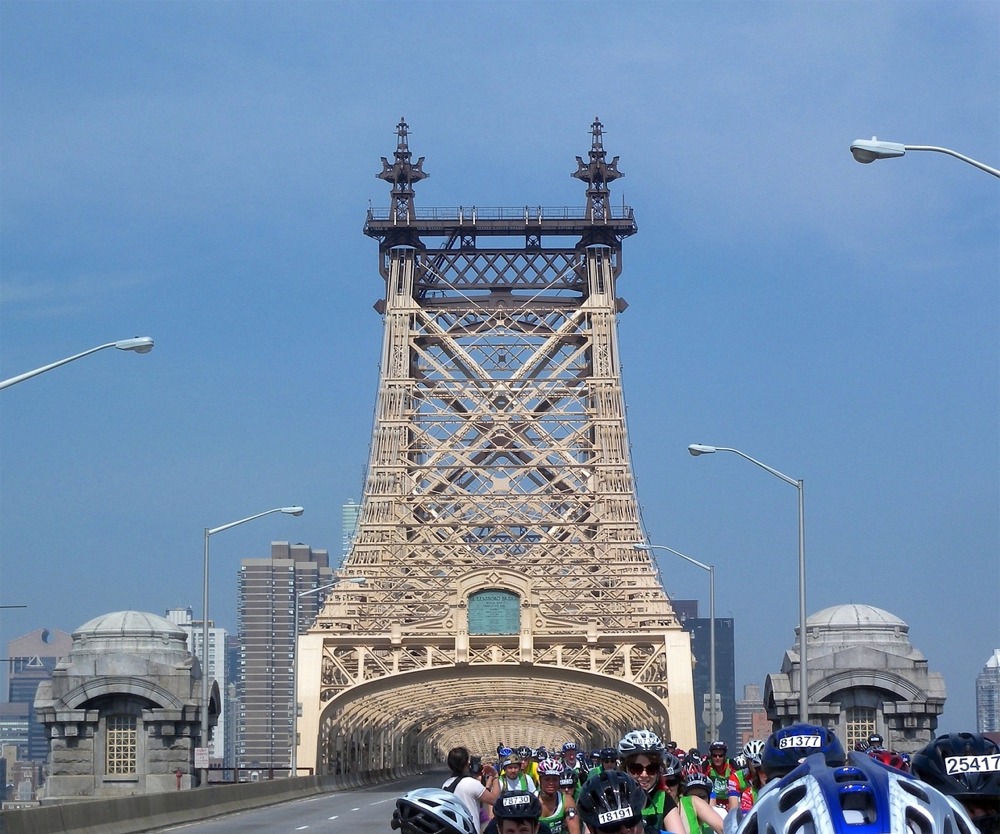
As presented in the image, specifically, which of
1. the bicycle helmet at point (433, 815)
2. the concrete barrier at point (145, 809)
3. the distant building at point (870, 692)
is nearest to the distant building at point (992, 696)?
the distant building at point (870, 692)

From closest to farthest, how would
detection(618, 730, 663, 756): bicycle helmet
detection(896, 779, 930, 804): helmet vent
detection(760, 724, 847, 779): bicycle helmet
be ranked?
detection(896, 779, 930, 804): helmet vent
detection(760, 724, 847, 779): bicycle helmet
detection(618, 730, 663, 756): bicycle helmet

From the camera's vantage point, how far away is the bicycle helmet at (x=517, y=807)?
9.09 metres

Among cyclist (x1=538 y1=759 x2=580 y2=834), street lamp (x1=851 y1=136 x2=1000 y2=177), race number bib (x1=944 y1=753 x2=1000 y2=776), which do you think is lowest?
cyclist (x1=538 y1=759 x2=580 y2=834)

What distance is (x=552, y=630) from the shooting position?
253 feet

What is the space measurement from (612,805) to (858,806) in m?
3.31

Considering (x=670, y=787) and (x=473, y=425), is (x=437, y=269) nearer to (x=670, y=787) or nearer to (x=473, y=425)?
(x=473, y=425)

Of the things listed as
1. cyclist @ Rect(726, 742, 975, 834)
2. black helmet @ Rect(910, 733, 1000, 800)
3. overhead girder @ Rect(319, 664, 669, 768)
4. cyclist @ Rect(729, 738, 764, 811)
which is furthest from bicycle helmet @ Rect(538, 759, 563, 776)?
overhead girder @ Rect(319, 664, 669, 768)

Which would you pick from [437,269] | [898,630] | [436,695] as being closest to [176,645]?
[898,630]

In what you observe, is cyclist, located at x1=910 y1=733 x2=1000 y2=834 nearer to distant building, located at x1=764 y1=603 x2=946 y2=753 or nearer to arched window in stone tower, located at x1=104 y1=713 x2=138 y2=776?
distant building, located at x1=764 y1=603 x2=946 y2=753

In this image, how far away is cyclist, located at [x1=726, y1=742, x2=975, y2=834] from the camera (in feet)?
17.3

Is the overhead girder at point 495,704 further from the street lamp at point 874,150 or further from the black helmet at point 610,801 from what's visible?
the black helmet at point 610,801

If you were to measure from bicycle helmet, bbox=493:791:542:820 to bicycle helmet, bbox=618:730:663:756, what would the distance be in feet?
9.19

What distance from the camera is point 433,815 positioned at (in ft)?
24.6

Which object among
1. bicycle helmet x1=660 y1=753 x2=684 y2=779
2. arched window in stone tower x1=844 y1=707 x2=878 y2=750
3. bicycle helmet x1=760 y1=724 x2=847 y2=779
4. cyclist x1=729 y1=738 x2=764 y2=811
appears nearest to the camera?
bicycle helmet x1=760 y1=724 x2=847 y2=779
